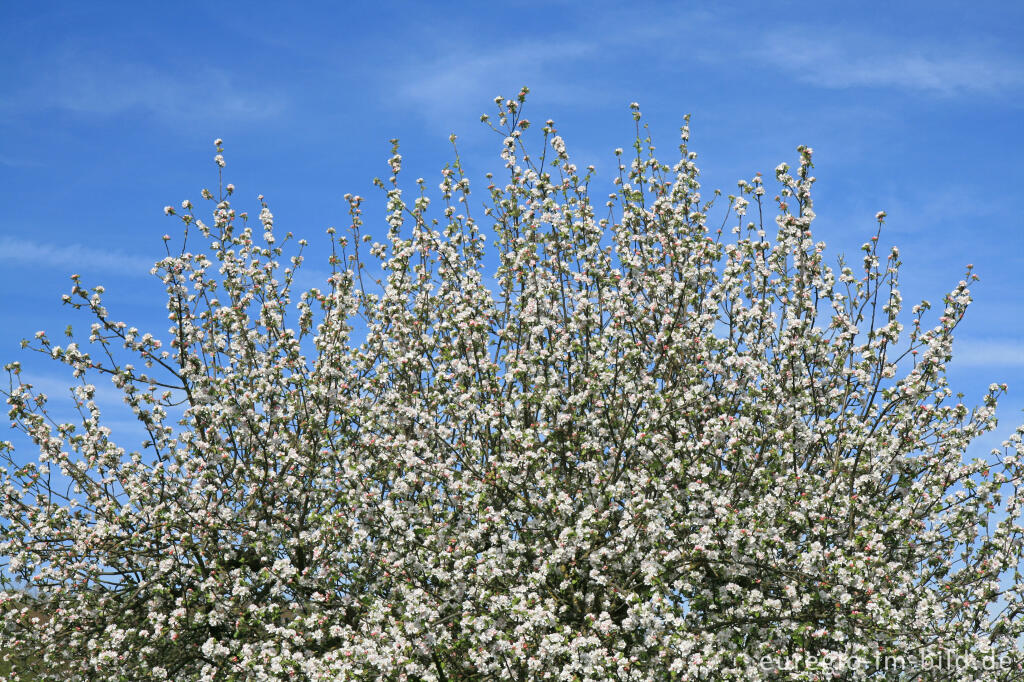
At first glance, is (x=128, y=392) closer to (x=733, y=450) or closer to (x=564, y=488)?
(x=564, y=488)

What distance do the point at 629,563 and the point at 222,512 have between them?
21.4 ft

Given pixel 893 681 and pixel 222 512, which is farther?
pixel 222 512

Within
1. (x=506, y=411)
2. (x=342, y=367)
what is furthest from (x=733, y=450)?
(x=342, y=367)

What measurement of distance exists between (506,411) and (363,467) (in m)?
2.36

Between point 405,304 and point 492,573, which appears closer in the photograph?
point 492,573

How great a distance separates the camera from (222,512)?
47.7 feet

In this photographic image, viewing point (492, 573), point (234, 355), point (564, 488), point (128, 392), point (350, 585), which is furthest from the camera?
point (234, 355)

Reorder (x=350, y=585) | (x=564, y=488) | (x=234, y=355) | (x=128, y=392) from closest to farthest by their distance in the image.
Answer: (x=564, y=488) < (x=350, y=585) < (x=128, y=392) < (x=234, y=355)

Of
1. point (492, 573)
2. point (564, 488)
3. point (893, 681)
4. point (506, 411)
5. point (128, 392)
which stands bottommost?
point (893, 681)

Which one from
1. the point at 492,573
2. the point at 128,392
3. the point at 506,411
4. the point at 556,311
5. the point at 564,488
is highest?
the point at 556,311

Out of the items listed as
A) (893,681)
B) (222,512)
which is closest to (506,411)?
(222,512)

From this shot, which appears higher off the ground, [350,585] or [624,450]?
[624,450]

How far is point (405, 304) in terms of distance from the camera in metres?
16.6

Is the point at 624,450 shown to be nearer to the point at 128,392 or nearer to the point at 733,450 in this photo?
the point at 733,450
